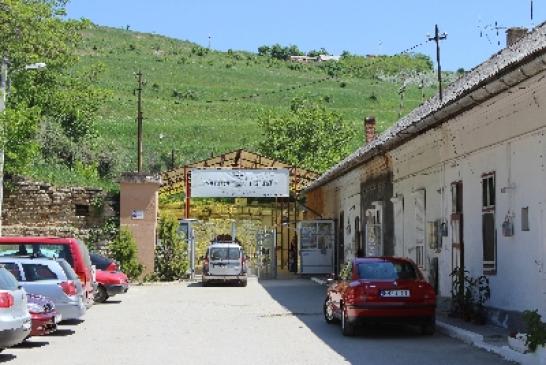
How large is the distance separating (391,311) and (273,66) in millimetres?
135533

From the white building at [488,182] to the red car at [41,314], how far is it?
749cm

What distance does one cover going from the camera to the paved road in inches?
506

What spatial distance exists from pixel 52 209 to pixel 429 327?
2293 cm

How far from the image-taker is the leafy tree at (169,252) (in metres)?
36.3

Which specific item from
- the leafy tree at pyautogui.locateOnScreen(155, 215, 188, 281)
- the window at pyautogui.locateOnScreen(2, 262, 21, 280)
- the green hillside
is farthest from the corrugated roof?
the green hillside

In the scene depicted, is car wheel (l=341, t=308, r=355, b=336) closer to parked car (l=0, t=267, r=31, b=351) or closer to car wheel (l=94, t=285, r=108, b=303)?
parked car (l=0, t=267, r=31, b=351)

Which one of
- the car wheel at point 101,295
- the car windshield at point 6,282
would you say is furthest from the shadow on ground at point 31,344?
the car wheel at point 101,295

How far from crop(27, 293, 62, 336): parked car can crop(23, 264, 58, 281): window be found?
1154mm

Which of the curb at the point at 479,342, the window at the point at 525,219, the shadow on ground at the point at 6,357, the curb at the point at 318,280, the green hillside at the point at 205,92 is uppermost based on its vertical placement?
the green hillside at the point at 205,92

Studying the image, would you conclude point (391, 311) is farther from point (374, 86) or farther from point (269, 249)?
point (374, 86)

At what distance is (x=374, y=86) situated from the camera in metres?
128

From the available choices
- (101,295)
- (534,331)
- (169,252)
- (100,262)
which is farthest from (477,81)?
(169,252)

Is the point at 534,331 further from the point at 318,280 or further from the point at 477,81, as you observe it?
the point at 318,280

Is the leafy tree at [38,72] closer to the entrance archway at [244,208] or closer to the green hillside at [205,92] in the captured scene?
the entrance archway at [244,208]
